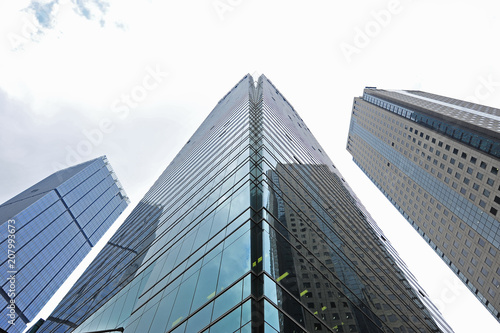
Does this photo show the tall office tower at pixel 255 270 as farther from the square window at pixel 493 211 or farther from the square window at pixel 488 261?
the square window at pixel 488 261

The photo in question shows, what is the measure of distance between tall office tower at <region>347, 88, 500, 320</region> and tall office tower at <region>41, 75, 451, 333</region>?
48.3 metres

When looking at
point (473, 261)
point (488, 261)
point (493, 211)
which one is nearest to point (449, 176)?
point (493, 211)

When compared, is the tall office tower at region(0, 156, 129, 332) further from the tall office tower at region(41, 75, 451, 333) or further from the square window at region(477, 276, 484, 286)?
the square window at region(477, 276, 484, 286)

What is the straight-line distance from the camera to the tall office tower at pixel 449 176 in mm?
54938

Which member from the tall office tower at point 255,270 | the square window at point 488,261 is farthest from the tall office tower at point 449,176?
the tall office tower at point 255,270

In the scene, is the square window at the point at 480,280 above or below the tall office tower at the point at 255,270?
below

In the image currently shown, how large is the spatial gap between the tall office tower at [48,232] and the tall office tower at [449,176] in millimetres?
124932

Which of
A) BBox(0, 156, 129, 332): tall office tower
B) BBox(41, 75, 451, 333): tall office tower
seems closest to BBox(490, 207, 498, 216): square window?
BBox(41, 75, 451, 333): tall office tower

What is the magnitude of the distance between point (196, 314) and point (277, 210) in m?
5.32

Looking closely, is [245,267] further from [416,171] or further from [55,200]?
[55,200]

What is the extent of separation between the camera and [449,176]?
66312mm

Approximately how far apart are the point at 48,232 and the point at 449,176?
5927 inches

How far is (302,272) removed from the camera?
10750mm

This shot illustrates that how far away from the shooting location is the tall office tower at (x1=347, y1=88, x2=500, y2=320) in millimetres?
54938
